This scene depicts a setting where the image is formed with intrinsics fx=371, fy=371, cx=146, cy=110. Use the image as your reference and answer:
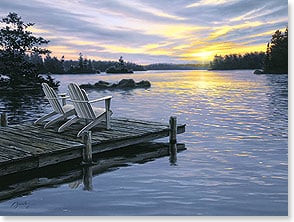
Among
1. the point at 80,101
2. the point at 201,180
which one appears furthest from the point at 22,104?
the point at 201,180

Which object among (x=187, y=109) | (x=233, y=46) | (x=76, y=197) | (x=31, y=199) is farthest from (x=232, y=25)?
(x=187, y=109)

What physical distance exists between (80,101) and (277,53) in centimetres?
303

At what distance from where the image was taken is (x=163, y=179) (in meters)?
5.10

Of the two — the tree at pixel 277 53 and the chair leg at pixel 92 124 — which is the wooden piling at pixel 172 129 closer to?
the chair leg at pixel 92 124

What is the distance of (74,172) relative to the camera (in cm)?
541

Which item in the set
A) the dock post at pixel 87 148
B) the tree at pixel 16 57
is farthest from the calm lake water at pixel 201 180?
the tree at pixel 16 57

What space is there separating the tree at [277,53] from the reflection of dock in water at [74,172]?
220cm

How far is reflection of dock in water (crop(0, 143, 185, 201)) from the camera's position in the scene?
15.8 feet

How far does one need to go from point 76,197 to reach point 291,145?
2.53 metres

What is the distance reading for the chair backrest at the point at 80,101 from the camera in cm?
593

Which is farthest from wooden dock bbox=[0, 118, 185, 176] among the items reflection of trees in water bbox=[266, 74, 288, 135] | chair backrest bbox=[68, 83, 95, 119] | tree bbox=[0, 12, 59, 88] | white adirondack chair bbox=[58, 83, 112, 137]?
tree bbox=[0, 12, 59, 88]

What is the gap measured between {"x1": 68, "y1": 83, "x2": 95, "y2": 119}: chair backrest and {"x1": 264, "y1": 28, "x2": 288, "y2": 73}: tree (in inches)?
114

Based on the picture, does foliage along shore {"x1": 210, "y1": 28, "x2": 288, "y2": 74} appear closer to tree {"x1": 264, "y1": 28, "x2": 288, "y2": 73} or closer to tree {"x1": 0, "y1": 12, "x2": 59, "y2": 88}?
tree {"x1": 264, "y1": 28, "x2": 288, "y2": 73}

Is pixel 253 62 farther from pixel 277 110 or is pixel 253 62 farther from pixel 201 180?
pixel 277 110
